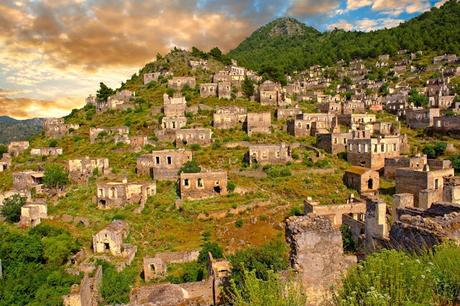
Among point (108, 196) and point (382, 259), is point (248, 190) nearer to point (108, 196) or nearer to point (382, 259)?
point (108, 196)

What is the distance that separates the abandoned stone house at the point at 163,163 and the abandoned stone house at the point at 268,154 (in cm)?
668

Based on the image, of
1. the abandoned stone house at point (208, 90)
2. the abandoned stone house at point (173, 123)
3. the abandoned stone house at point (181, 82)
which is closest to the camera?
the abandoned stone house at point (173, 123)

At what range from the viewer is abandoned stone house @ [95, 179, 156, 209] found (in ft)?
113

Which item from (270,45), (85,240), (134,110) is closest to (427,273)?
(85,240)

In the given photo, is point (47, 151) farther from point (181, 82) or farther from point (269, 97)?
point (269, 97)

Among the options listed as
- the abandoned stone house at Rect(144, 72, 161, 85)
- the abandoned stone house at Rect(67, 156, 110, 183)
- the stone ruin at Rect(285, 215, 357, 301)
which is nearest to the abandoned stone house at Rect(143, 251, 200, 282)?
the stone ruin at Rect(285, 215, 357, 301)

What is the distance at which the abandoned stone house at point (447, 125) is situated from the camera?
157ft

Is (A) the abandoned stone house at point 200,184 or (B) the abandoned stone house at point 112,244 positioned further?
(A) the abandoned stone house at point 200,184

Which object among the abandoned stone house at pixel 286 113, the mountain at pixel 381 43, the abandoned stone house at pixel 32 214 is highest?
the mountain at pixel 381 43

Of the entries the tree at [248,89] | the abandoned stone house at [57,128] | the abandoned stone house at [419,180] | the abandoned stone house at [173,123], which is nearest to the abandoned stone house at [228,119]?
the abandoned stone house at [173,123]

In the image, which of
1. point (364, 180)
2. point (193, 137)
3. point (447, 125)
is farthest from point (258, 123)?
point (447, 125)

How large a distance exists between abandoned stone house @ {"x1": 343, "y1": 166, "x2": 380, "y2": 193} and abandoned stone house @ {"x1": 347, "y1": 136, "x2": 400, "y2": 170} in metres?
3.86

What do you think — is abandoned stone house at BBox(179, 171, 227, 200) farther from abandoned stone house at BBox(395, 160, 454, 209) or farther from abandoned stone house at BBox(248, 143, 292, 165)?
abandoned stone house at BBox(395, 160, 454, 209)

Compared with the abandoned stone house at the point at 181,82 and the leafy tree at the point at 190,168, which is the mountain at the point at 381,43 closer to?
the abandoned stone house at the point at 181,82
